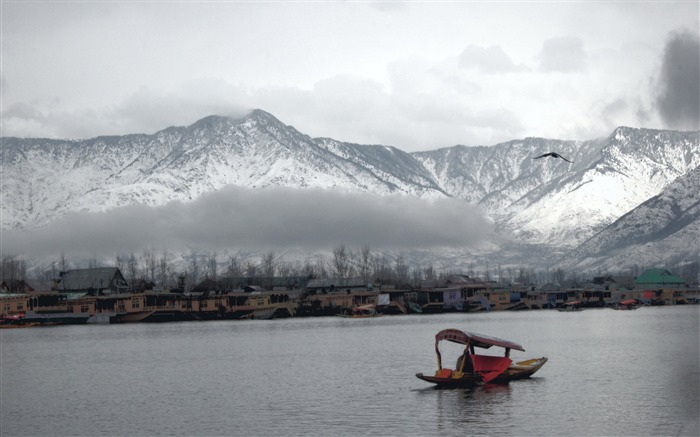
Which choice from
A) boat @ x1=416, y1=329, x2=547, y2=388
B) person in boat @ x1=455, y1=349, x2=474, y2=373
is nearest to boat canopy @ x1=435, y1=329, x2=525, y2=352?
boat @ x1=416, y1=329, x2=547, y2=388

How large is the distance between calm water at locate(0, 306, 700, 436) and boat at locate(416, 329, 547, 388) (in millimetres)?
1226

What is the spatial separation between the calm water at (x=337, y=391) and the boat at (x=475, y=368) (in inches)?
48.3

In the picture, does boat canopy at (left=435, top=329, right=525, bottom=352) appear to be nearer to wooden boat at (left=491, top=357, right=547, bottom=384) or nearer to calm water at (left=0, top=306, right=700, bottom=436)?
wooden boat at (left=491, top=357, right=547, bottom=384)

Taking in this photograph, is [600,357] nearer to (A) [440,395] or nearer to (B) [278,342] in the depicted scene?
(A) [440,395]

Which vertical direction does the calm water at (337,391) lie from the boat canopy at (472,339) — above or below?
below

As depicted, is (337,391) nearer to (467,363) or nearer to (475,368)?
(467,363)

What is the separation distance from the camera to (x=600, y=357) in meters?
103

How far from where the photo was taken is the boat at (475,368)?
80500mm

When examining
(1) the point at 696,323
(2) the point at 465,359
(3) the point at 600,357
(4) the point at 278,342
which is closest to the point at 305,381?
(2) the point at 465,359

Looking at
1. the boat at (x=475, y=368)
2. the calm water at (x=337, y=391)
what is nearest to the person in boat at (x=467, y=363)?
the boat at (x=475, y=368)

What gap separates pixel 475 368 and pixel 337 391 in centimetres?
1218

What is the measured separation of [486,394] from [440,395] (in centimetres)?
373

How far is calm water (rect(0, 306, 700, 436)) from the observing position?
66.0m

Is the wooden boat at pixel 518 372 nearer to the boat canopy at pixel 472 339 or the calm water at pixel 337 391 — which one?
the calm water at pixel 337 391
